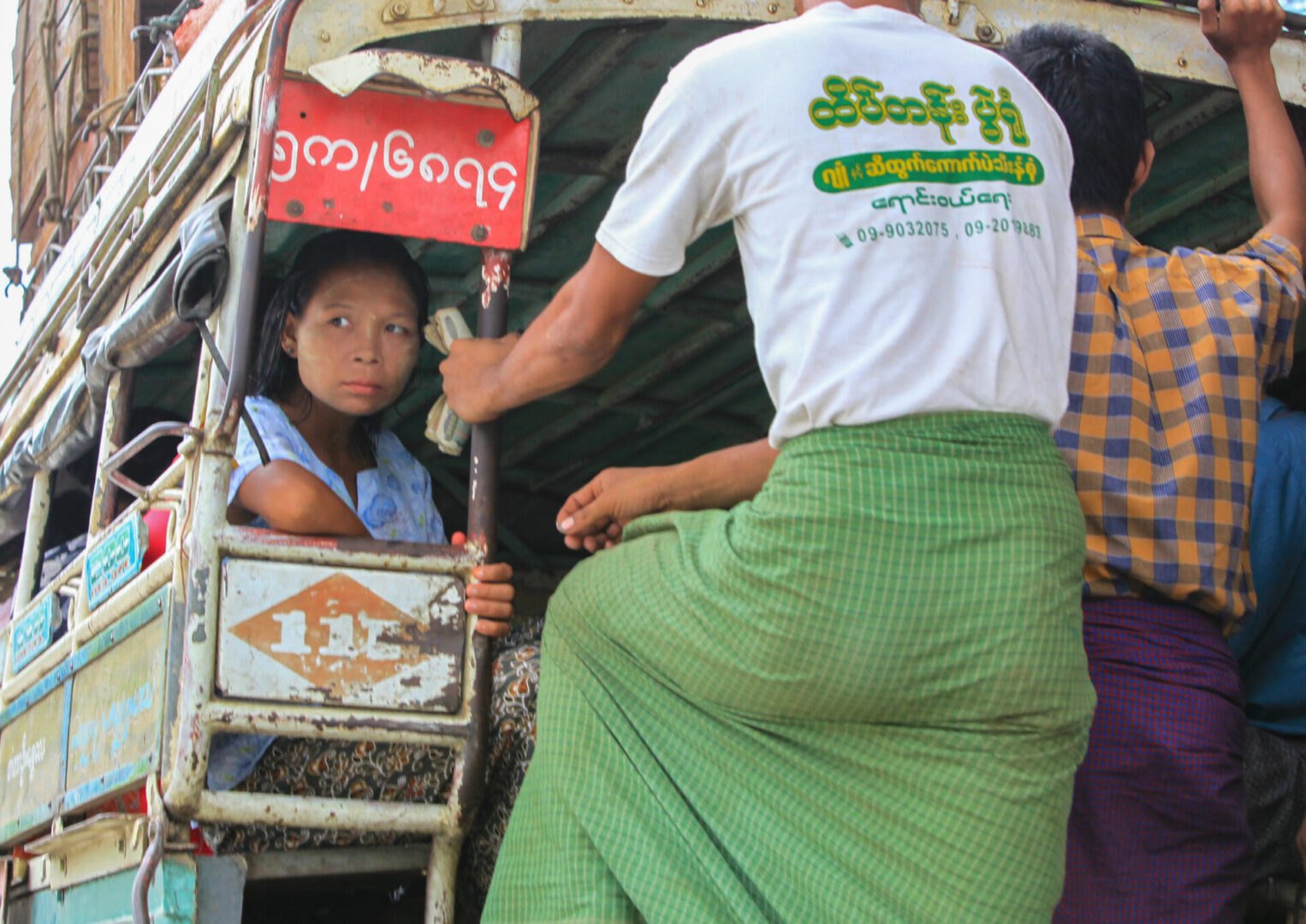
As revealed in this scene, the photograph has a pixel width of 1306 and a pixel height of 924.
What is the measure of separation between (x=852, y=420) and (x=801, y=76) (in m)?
0.48

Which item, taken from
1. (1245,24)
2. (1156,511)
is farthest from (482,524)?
(1245,24)

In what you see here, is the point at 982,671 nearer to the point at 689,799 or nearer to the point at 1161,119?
the point at 689,799

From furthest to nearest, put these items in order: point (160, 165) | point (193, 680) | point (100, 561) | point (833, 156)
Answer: point (160, 165) < point (100, 561) < point (193, 680) < point (833, 156)

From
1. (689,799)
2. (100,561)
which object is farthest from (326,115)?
(689,799)

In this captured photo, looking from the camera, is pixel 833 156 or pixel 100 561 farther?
pixel 100 561

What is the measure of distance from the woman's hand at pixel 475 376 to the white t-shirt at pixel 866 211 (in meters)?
0.50

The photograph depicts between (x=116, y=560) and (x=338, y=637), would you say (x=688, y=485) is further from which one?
(x=116, y=560)

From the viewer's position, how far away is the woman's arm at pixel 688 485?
216 centimetres

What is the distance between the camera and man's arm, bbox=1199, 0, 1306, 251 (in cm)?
248

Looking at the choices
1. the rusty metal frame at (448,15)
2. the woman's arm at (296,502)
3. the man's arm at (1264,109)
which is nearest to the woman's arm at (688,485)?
the woman's arm at (296,502)

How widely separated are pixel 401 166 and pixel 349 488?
2.73 ft

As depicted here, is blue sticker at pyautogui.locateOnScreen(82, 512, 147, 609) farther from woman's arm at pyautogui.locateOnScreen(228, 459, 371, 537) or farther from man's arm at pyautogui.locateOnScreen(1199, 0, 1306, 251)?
man's arm at pyautogui.locateOnScreen(1199, 0, 1306, 251)

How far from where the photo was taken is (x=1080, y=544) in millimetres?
1791

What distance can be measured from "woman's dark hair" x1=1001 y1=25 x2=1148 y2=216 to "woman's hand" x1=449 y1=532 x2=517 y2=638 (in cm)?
123
